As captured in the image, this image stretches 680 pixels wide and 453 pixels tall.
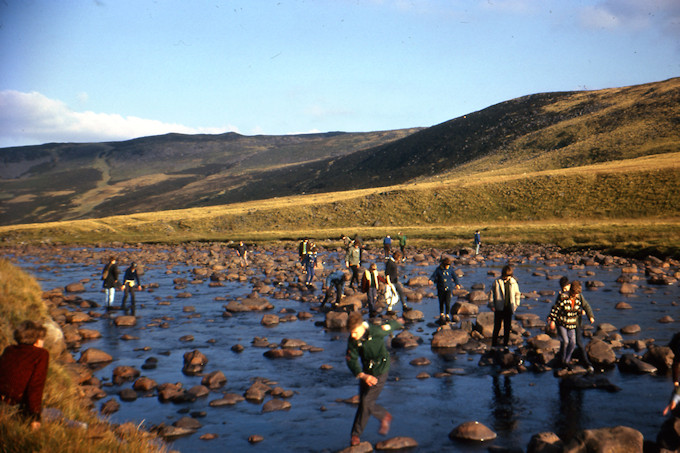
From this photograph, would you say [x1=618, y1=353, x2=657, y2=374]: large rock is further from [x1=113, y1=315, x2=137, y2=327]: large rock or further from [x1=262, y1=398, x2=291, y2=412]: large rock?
[x1=113, y1=315, x2=137, y2=327]: large rock

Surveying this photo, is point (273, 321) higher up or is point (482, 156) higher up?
point (482, 156)

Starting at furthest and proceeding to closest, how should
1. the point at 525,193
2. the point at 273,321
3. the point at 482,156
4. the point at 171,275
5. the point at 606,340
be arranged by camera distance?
the point at 482,156
the point at 525,193
the point at 171,275
the point at 273,321
the point at 606,340

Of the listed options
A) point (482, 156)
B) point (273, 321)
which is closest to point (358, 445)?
point (273, 321)

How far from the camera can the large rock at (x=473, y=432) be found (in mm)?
10898

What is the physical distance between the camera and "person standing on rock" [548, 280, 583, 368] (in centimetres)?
1471

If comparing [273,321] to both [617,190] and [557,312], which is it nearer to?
[557,312]

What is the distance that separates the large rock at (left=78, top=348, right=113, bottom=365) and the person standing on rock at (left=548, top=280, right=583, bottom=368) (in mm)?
12708

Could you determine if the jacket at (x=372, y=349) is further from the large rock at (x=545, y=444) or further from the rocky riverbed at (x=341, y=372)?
the large rock at (x=545, y=444)

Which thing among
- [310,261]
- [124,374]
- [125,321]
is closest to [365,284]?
[125,321]

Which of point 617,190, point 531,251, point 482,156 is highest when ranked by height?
point 482,156

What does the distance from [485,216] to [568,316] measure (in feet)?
249

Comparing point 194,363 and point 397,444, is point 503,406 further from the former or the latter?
point 194,363

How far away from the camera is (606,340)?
58.5 feet

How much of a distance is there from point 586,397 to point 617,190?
261 feet
